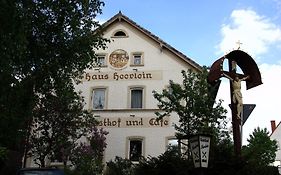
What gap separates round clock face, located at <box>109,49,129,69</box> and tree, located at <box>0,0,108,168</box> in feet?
42.2

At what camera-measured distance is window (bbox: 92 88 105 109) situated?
2936 centimetres

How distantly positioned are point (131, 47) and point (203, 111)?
10.9 metres

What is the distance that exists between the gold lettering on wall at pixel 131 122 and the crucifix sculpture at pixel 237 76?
14.0 m

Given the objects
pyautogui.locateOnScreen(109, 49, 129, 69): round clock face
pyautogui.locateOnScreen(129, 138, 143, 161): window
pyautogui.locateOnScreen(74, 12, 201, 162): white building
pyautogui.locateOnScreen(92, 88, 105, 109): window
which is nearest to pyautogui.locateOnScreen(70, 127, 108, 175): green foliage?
pyautogui.locateOnScreen(74, 12, 201, 162): white building

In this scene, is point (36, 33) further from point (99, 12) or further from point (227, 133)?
point (227, 133)

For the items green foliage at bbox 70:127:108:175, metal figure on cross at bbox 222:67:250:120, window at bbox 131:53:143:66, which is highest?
window at bbox 131:53:143:66

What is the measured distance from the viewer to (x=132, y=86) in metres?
29.4

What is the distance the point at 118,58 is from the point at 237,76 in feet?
56.0

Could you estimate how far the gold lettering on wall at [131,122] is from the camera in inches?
1105

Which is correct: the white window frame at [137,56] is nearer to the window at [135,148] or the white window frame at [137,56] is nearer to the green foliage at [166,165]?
the window at [135,148]

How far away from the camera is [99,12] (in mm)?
16453

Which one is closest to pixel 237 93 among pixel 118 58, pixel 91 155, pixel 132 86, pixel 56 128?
pixel 91 155

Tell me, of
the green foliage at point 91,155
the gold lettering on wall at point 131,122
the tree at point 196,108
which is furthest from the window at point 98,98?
the tree at point 196,108

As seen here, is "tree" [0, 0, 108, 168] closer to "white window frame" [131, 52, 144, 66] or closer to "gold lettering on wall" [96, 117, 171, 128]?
"gold lettering on wall" [96, 117, 171, 128]
